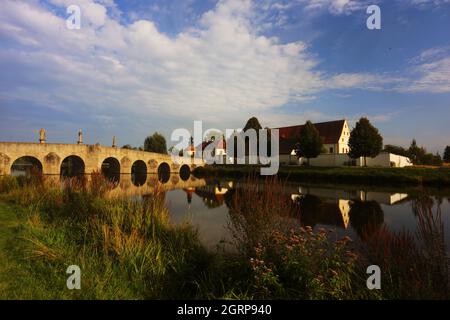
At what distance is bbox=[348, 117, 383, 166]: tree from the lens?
112 feet

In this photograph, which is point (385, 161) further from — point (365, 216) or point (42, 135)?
point (42, 135)

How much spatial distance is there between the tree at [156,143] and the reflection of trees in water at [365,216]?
5495 centimetres

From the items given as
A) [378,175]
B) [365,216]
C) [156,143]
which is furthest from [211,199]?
[156,143]

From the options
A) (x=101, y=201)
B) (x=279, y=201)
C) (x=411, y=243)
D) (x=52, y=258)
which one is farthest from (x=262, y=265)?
(x=101, y=201)

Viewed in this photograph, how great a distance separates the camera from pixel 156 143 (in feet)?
219

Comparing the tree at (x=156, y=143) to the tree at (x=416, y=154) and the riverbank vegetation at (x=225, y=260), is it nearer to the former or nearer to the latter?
the tree at (x=416, y=154)

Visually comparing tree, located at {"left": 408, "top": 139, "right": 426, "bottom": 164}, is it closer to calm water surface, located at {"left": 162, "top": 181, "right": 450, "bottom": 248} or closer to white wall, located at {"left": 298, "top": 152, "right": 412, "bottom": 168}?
white wall, located at {"left": 298, "top": 152, "right": 412, "bottom": 168}

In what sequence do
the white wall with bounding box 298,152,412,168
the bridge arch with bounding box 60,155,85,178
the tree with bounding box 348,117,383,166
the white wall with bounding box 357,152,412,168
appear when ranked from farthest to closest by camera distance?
1. the white wall with bounding box 298,152,412,168
2. the white wall with bounding box 357,152,412,168
3. the bridge arch with bounding box 60,155,85,178
4. the tree with bounding box 348,117,383,166

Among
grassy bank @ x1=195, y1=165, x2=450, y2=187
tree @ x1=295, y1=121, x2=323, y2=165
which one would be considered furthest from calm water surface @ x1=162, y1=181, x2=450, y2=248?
tree @ x1=295, y1=121, x2=323, y2=165

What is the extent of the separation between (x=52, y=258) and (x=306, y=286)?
4038 mm

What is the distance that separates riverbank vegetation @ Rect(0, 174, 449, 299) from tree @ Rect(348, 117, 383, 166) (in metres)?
32.3

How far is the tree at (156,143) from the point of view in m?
66.6

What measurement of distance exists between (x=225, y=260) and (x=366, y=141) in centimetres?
3407
